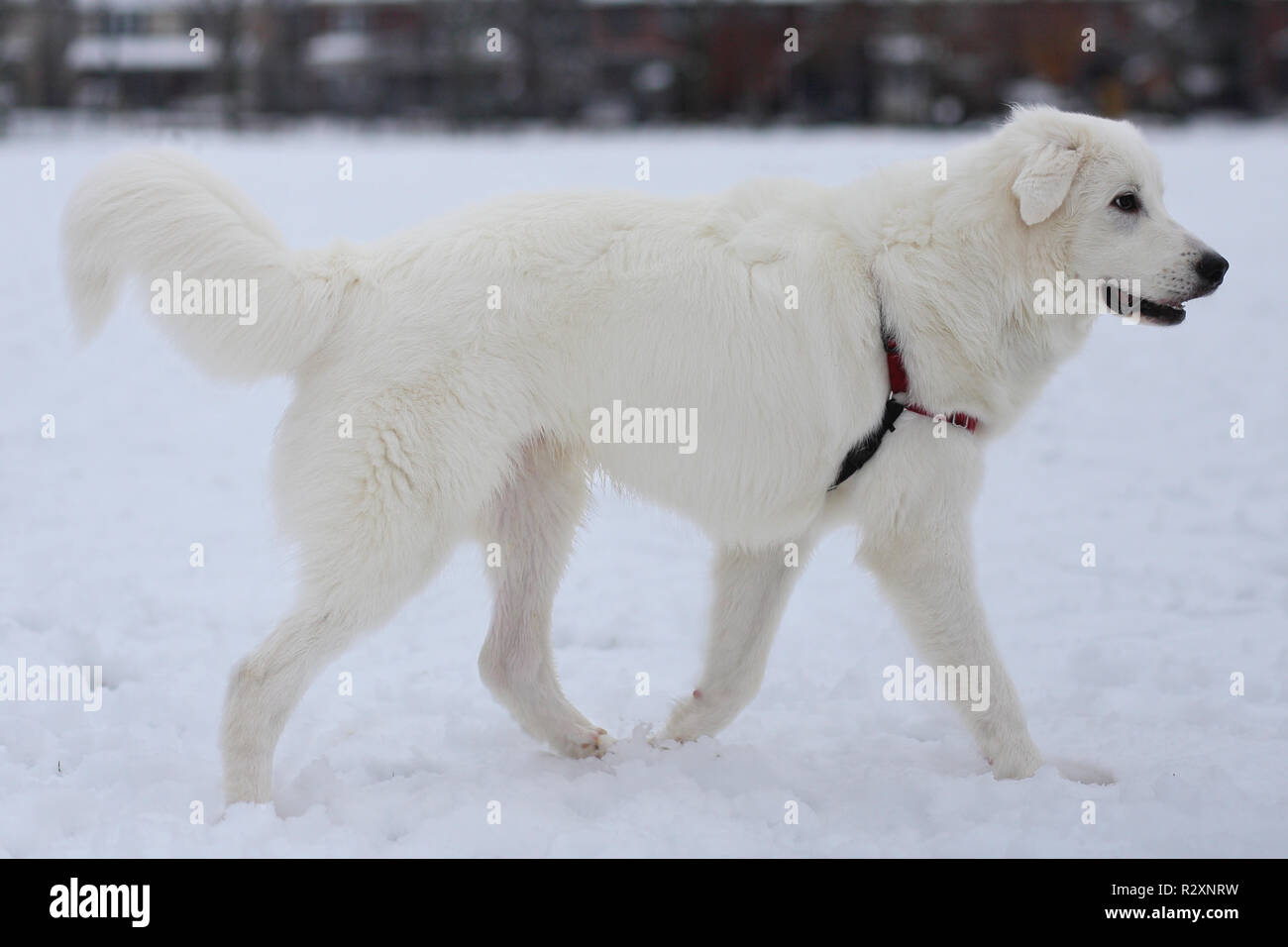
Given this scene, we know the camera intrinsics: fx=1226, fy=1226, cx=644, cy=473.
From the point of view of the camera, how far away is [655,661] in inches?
209

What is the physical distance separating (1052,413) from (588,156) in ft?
45.9

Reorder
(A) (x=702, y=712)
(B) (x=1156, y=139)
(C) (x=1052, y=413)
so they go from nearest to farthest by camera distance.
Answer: (A) (x=702, y=712) < (C) (x=1052, y=413) < (B) (x=1156, y=139)

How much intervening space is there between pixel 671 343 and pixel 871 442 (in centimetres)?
70

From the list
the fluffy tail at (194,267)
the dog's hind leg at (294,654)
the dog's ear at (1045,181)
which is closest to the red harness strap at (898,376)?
the dog's ear at (1045,181)

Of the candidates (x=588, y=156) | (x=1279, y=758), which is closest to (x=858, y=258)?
(x=1279, y=758)

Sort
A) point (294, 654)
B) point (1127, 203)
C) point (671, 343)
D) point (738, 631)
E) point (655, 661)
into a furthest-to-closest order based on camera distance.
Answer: point (655, 661) < point (738, 631) < point (1127, 203) < point (671, 343) < point (294, 654)

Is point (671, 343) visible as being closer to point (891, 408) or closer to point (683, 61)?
point (891, 408)

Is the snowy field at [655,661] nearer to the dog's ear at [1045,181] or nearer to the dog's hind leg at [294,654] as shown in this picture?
the dog's hind leg at [294,654]

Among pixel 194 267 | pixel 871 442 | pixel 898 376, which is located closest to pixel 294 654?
pixel 194 267

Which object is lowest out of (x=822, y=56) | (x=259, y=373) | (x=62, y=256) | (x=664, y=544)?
(x=664, y=544)

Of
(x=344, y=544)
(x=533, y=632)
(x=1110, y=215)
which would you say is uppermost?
(x=1110, y=215)

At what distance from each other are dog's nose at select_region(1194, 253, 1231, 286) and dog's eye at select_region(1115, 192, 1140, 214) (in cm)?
26
